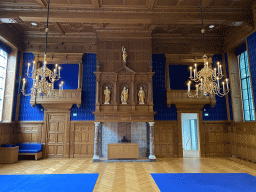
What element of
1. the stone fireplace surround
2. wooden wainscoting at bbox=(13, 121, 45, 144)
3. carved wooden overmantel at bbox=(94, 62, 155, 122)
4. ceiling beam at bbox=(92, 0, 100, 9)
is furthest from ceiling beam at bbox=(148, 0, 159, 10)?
wooden wainscoting at bbox=(13, 121, 45, 144)

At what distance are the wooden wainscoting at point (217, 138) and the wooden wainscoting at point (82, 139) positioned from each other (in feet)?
20.5

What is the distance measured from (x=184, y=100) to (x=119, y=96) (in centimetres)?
351

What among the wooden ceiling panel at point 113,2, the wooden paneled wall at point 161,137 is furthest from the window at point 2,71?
the wooden ceiling panel at point 113,2

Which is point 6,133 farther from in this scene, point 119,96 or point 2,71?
point 119,96

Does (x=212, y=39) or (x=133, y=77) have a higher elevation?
(x=212, y=39)

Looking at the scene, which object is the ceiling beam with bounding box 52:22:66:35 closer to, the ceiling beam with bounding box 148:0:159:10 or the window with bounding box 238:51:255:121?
the ceiling beam with bounding box 148:0:159:10

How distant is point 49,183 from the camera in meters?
5.26

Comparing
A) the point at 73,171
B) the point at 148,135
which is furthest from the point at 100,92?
the point at 73,171

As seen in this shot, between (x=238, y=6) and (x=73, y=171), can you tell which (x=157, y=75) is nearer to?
(x=238, y=6)

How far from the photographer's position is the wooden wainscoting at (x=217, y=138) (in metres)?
9.77

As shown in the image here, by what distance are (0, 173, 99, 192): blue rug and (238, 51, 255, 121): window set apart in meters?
8.08

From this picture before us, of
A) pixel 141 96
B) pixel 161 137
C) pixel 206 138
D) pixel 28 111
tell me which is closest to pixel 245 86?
pixel 206 138

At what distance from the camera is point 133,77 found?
9.25 meters

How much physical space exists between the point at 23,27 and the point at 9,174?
290 inches
